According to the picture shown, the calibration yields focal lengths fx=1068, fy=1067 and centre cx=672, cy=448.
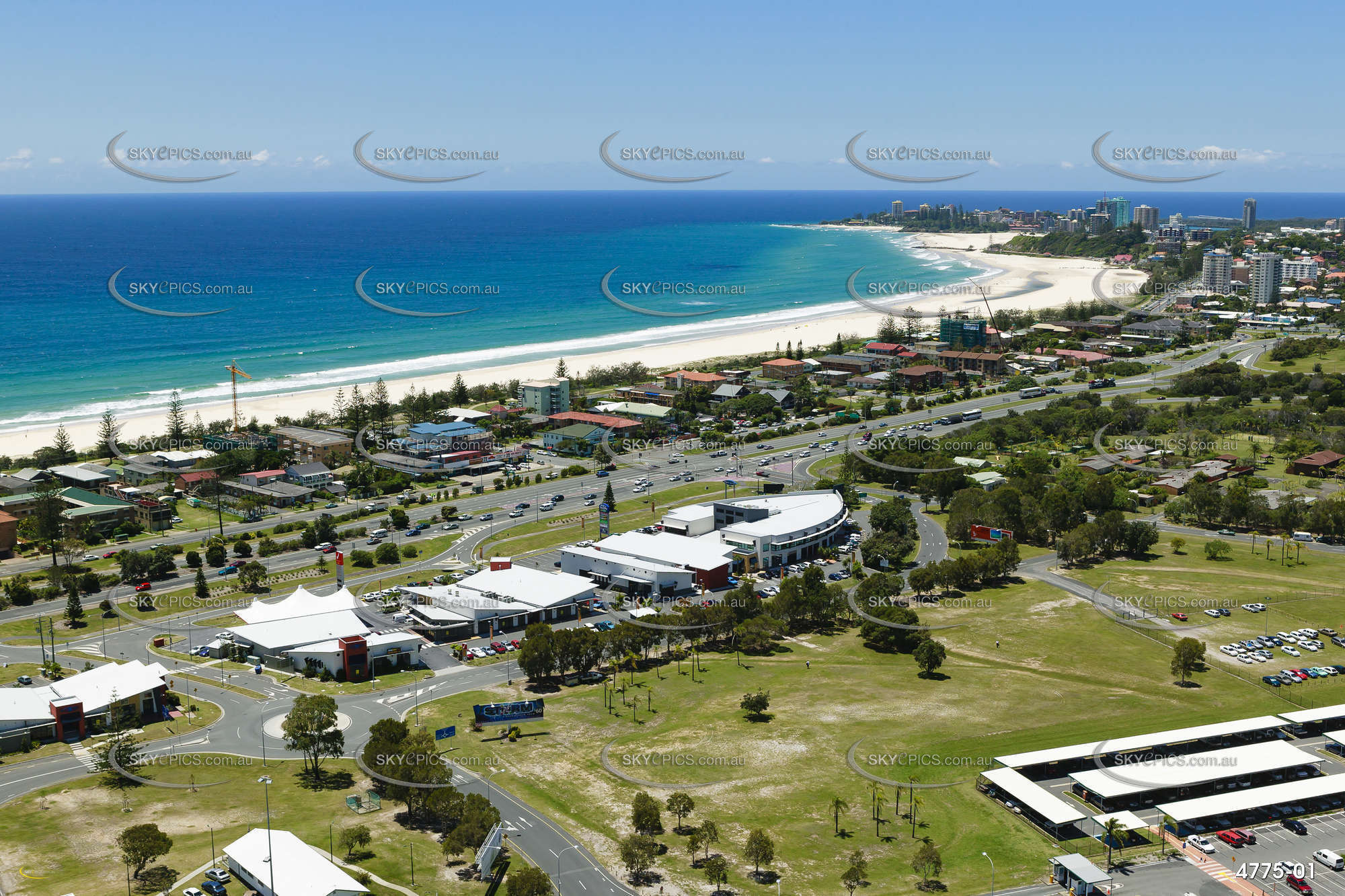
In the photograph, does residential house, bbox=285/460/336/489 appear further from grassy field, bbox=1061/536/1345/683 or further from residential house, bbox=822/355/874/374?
residential house, bbox=822/355/874/374

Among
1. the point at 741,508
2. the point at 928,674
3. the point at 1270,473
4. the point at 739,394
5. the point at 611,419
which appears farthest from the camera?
the point at 739,394

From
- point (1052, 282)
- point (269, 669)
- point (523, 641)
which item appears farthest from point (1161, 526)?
point (1052, 282)

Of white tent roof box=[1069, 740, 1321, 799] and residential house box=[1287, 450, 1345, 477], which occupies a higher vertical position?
residential house box=[1287, 450, 1345, 477]

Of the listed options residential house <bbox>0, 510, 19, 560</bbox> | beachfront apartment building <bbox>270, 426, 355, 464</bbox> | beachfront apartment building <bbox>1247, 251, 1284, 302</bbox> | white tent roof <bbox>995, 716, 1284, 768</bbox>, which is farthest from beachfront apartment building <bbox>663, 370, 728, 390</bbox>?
beachfront apartment building <bbox>1247, 251, 1284, 302</bbox>

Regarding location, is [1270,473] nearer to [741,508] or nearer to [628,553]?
[741,508]

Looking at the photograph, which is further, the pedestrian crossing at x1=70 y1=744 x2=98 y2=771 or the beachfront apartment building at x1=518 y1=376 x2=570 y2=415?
the beachfront apartment building at x1=518 y1=376 x2=570 y2=415

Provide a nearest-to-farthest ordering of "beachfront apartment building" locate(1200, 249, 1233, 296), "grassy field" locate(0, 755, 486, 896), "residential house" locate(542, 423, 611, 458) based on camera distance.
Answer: "grassy field" locate(0, 755, 486, 896) < "residential house" locate(542, 423, 611, 458) < "beachfront apartment building" locate(1200, 249, 1233, 296)

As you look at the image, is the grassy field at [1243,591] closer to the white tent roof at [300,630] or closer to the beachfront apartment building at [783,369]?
the white tent roof at [300,630]
